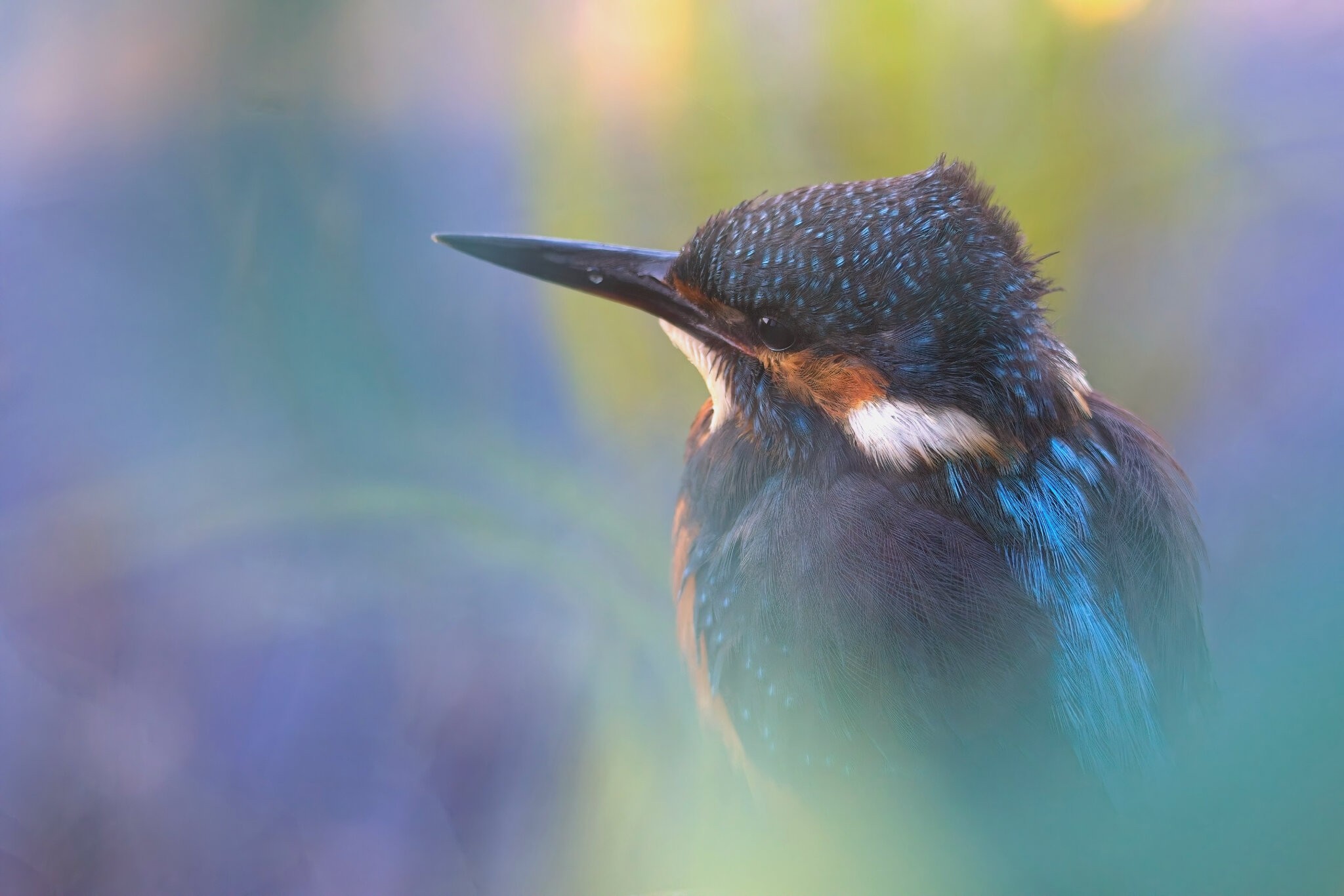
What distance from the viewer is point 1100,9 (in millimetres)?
813

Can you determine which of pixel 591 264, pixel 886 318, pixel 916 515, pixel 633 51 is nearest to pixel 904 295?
pixel 886 318

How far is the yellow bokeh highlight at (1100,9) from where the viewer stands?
0.81 metres

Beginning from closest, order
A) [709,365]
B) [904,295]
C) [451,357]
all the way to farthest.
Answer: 1. [904,295]
2. [709,365]
3. [451,357]

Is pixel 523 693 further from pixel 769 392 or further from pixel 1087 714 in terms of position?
pixel 1087 714

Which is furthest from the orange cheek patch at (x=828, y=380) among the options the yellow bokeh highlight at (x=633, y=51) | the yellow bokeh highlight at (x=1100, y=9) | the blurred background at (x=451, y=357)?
the yellow bokeh highlight at (x=1100, y=9)

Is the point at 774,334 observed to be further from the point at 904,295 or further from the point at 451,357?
the point at 451,357

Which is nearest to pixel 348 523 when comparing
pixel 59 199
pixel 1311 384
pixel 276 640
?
pixel 276 640

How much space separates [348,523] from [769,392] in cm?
43

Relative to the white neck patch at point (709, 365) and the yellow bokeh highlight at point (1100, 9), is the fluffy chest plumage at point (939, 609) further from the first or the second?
the yellow bokeh highlight at point (1100, 9)

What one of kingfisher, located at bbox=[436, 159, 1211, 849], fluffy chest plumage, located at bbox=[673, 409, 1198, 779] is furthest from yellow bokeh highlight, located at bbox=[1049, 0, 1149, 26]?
fluffy chest plumage, located at bbox=[673, 409, 1198, 779]

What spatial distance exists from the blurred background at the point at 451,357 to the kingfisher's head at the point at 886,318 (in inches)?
7.5

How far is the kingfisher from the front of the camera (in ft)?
1.99

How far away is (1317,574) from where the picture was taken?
18.4 inches

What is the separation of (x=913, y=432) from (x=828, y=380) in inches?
2.9
